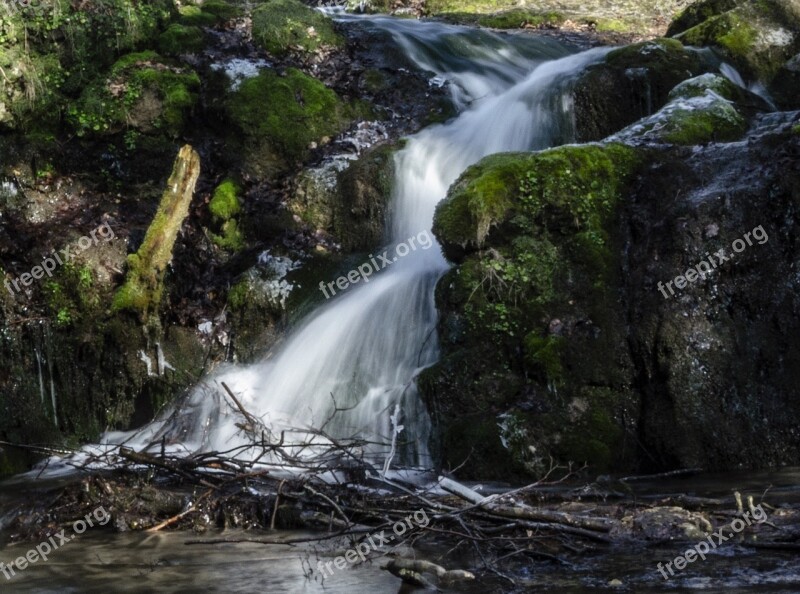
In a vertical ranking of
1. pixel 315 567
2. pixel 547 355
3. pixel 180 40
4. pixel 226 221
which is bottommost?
pixel 315 567

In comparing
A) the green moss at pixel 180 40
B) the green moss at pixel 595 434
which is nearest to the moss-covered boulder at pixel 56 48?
the green moss at pixel 180 40

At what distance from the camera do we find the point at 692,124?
27.2ft

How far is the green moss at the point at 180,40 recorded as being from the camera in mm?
11469

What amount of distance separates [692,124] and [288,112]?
4.96 m

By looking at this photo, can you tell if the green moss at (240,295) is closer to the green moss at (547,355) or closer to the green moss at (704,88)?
the green moss at (547,355)

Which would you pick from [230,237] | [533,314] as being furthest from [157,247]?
[533,314]

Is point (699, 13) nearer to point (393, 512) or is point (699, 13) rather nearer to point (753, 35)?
point (753, 35)

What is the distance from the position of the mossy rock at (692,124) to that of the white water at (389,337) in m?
1.81

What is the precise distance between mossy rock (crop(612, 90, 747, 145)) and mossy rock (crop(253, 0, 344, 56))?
5458 millimetres

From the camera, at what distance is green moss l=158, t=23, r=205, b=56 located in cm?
1147

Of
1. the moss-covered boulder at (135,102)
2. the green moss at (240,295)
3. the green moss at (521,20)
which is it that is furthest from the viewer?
the green moss at (521,20)

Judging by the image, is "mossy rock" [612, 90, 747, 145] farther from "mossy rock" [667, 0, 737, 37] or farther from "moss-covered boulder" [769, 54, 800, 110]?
"mossy rock" [667, 0, 737, 37]

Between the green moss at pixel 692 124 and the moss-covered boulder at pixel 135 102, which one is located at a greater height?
the moss-covered boulder at pixel 135 102

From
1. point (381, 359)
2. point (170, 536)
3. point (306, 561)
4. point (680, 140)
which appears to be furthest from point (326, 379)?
point (680, 140)
